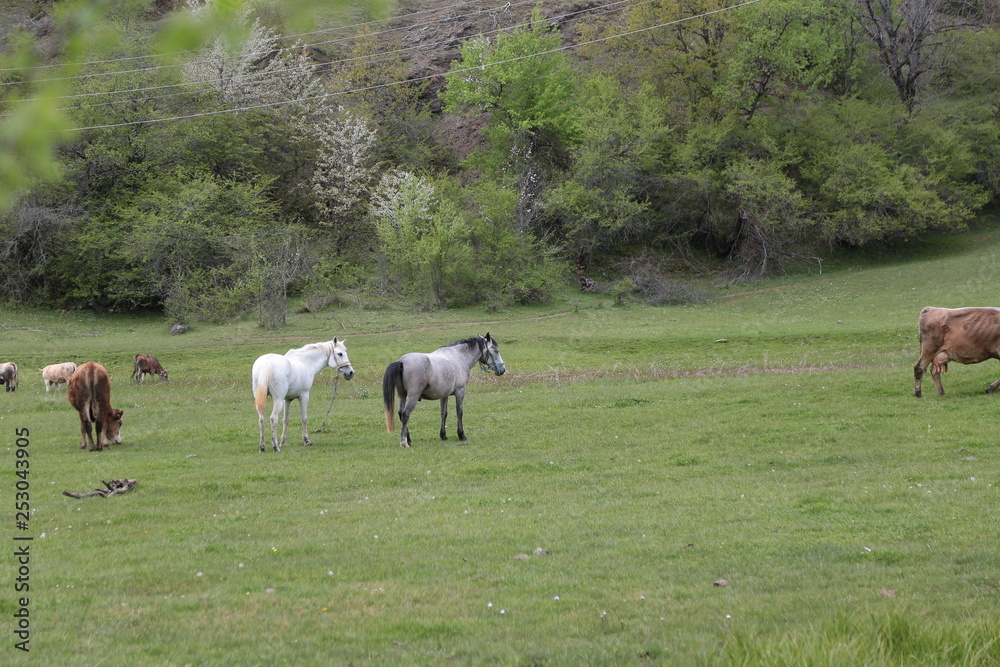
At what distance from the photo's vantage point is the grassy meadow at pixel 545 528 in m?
5.44

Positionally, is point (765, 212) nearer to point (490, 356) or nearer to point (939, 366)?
point (939, 366)

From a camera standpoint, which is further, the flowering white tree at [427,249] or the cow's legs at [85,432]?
the flowering white tree at [427,249]

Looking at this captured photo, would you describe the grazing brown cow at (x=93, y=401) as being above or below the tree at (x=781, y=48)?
below

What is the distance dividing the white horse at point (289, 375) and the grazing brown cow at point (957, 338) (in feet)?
43.4

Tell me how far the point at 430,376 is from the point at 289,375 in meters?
3.02

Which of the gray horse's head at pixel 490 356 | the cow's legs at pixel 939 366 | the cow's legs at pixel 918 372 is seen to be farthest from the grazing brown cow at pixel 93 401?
the cow's legs at pixel 939 366

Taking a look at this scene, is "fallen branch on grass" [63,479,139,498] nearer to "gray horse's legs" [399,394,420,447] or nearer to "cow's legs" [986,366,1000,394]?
"gray horse's legs" [399,394,420,447]

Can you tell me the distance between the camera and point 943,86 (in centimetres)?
6206

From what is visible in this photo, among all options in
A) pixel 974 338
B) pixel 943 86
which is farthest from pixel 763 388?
pixel 943 86

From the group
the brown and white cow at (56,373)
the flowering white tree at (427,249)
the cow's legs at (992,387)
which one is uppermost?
the flowering white tree at (427,249)

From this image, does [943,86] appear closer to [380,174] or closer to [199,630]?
[380,174]

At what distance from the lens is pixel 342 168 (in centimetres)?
5778

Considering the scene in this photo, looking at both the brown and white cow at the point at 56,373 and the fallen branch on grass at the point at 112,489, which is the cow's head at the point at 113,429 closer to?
the fallen branch on grass at the point at 112,489

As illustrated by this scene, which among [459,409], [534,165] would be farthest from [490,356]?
[534,165]
